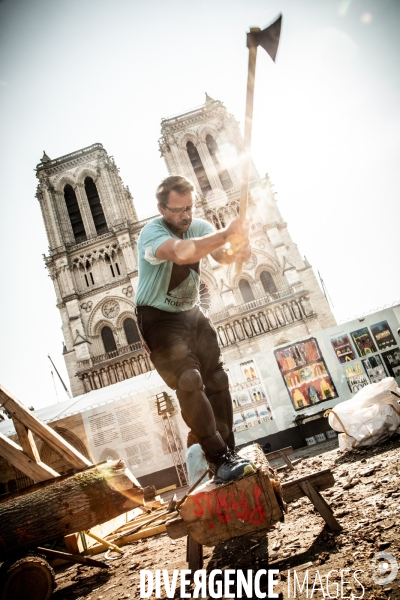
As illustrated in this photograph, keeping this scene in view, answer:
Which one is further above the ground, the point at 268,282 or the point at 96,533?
the point at 268,282

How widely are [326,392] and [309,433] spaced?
132 cm

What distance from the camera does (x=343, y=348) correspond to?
31.2 feet

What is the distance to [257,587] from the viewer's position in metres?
1.87

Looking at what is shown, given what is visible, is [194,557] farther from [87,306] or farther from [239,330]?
[87,306]

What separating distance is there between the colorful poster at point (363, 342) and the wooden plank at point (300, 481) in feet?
25.6

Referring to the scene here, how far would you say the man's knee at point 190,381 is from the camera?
5.83 ft

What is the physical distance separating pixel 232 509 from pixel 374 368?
902 centimetres

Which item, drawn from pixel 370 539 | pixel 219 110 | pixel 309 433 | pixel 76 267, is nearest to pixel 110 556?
pixel 370 539

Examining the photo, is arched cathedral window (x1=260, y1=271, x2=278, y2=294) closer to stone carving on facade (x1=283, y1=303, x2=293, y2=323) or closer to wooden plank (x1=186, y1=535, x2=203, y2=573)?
stone carving on facade (x1=283, y1=303, x2=293, y2=323)

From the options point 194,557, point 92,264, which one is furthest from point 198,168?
point 194,557

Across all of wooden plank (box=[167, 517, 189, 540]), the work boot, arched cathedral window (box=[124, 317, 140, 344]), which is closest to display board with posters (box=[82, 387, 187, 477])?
wooden plank (box=[167, 517, 189, 540])

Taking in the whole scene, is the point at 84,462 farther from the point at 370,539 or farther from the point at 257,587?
the point at 370,539

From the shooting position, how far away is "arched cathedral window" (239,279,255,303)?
23.7 metres

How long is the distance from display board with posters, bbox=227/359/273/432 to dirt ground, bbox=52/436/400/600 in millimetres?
4845
